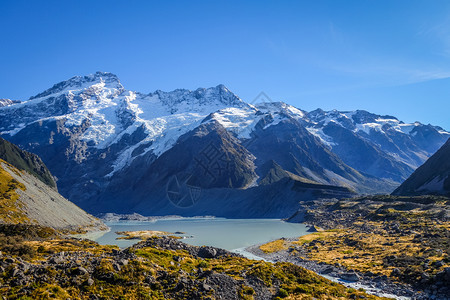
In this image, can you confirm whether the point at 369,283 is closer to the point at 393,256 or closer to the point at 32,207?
the point at 393,256

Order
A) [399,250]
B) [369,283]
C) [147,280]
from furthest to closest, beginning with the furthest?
[399,250] → [369,283] → [147,280]

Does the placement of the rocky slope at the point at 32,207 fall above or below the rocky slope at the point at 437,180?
below

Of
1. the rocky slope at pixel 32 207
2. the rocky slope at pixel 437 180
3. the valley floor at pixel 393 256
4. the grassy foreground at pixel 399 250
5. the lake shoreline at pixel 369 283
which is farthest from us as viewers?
the rocky slope at pixel 437 180

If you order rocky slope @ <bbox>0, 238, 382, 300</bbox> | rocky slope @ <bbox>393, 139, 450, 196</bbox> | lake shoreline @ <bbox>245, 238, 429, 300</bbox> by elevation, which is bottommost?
lake shoreline @ <bbox>245, 238, 429, 300</bbox>

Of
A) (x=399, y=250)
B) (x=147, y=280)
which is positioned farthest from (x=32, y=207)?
(x=399, y=250)

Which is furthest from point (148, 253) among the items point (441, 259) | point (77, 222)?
point (77, 222)

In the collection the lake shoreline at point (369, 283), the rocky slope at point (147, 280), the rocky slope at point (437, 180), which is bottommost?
the lake shoreline at point (369, 283)

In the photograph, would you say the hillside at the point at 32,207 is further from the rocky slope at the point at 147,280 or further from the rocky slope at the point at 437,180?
the rocky slope at the point at 437,180

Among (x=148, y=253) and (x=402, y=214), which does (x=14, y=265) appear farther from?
(x=402, y=214)

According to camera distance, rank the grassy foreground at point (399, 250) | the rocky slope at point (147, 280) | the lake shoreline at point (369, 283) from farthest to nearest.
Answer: the grassy foreground at point (399, 250) < the lake shoreline at point (369, 283) < the rocky slope at point (147, 280)

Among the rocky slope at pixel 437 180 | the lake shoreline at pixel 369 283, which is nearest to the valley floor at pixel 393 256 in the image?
the lake shoreline at pixel 369 283

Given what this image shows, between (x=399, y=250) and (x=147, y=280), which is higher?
(x=147, y=280)

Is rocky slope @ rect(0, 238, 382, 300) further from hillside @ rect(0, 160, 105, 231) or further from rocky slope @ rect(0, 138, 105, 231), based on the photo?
rocky slope @ rect(0, 138, 105, 231)

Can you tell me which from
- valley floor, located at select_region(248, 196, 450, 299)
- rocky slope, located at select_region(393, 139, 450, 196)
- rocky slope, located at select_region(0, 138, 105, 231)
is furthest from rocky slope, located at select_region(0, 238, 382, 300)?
rocky slope, located at select_region(393, 139, 450, 196)
